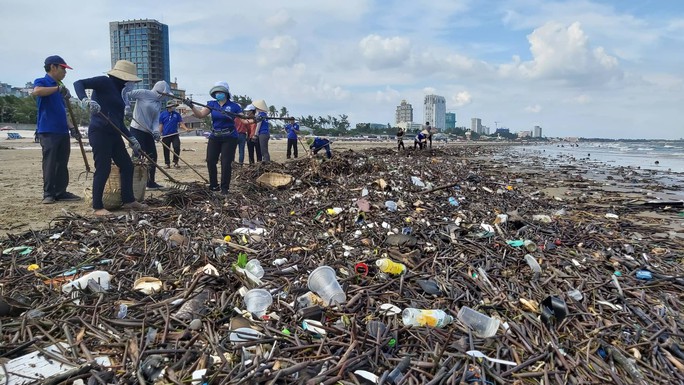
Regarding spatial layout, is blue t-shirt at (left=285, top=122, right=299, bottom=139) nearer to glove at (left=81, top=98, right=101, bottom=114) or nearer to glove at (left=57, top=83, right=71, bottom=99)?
glove at (left=57, top=83, right=71, bottom=99)

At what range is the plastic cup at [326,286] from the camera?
2.59 metres

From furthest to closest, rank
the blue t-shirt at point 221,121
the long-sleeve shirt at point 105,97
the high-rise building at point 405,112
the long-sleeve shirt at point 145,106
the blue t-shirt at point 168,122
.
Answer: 1. the high-rise building at point 405,112
2. the blue t-shirt at point 168,122
3. the long-sleeve shirt at point 145,106
4. the blue t-shirt at point 221,121
5. the long-sleeve shirt at point 105,97

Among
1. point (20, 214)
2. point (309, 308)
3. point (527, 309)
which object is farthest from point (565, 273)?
point (20, 214)

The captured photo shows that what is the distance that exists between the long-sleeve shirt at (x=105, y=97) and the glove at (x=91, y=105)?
0.09 m

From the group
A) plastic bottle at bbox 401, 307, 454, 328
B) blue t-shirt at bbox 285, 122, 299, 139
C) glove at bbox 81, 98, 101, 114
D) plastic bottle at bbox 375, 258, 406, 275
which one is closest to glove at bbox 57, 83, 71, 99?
glove at bbox 81, 98, 101, 114

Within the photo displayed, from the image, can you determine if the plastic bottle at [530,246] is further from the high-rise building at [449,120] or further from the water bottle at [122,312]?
the high-rise building at [449,120]

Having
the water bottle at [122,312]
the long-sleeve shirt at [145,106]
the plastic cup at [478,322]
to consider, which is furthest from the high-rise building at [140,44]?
the plastic cup at [478,322]

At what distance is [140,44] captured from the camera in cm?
5778

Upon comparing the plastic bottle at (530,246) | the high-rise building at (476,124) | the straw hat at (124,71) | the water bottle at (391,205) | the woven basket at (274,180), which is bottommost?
the plastic bottle at (530,246)

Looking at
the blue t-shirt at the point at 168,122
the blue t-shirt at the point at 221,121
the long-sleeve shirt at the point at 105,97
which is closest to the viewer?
the long-sleeve shirt at the point at 105,97

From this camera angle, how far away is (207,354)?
77.9 inches

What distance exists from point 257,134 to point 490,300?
9906mm

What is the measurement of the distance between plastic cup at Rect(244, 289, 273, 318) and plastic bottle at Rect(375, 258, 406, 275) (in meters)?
0.90

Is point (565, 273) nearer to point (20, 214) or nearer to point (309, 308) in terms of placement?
point (309, 308)
